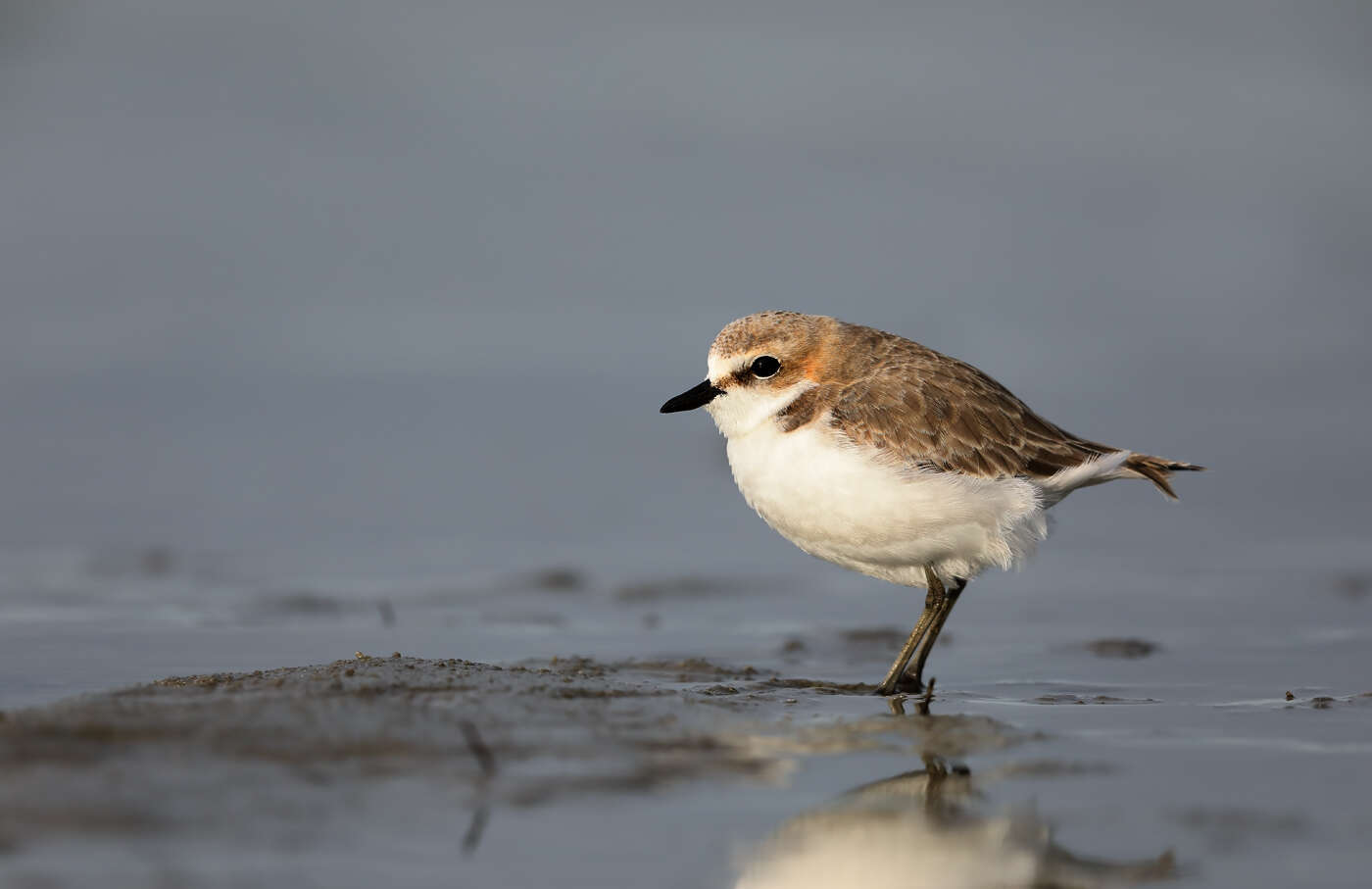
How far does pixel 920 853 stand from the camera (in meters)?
3.73

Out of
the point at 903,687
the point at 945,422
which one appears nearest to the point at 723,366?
the point at 945,422

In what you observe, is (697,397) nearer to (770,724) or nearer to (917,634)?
(917,634)

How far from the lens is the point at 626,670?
675 cm

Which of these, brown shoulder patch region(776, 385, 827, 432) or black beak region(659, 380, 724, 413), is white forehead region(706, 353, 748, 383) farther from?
brown shoulder patch region(776, 385, 827, 432)

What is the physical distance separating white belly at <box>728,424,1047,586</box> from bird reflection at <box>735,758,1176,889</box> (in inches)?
80.5

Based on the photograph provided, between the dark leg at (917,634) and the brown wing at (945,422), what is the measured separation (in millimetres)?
580

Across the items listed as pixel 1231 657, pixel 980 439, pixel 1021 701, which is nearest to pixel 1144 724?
pixel 1021 701

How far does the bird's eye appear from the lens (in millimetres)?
6552

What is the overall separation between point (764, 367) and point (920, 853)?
317 cm

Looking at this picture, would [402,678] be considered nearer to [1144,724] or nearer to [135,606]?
[1144,724]

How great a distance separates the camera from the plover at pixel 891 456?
612 cm

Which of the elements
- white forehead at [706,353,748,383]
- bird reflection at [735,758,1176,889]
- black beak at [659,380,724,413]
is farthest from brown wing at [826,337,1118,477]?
bird reflection at [735,758,1176,889]

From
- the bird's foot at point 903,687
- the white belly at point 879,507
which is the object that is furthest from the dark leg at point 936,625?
the white belly at point 879,507

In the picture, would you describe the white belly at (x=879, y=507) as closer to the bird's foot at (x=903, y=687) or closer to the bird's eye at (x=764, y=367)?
the bird's eye at (x=764, y=367)
